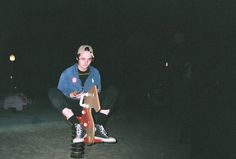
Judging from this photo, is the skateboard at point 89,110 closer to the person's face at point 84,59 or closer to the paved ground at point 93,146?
the person's face at point 84,59

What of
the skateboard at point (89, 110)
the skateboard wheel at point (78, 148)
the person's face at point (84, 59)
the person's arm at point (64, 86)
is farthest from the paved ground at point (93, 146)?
the person's face at point (84, 59)

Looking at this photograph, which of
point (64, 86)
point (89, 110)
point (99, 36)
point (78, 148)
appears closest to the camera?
point (89, 110)

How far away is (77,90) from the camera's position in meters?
5.52

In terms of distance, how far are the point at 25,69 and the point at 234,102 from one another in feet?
80.3

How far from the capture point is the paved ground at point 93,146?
20.6 ft

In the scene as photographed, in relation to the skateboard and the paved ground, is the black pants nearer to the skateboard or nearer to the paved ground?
the skateboard

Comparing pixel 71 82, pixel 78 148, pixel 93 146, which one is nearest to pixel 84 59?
pixel 71 82

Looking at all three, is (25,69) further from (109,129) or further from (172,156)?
(172,156)

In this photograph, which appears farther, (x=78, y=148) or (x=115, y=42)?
(x=115, y=42)

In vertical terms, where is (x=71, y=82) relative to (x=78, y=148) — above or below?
above

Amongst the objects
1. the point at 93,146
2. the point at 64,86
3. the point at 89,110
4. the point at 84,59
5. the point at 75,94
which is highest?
the point at 84,59

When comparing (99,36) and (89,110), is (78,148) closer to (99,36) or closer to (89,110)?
(89,110)

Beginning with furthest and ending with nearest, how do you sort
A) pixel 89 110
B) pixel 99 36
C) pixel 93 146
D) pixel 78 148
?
pixel 99 36 → pixel 93 146 → pixel 78 148 → pixel 89 110

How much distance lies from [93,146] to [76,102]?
165cm
